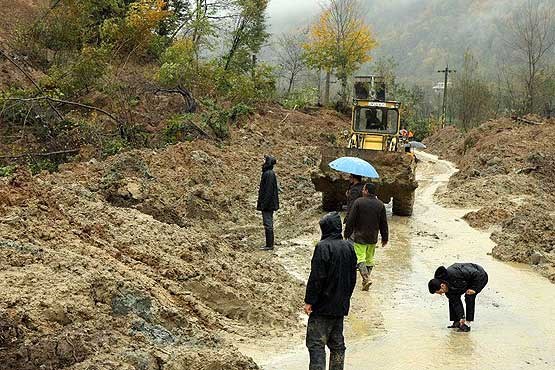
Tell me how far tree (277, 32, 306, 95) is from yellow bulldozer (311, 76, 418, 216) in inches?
1121

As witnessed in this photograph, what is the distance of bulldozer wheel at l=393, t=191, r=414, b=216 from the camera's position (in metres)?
15.0

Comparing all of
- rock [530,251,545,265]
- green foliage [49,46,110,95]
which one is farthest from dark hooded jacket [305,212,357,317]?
green foliage [49,46,110,95]

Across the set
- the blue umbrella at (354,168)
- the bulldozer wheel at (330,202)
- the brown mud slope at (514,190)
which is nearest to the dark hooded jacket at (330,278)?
the blue umbrella at (354,168)

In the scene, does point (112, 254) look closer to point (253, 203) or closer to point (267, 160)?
point (267, 160)

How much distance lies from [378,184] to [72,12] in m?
16.6

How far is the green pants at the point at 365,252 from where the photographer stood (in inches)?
345

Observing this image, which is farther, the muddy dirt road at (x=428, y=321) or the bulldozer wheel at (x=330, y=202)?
the bulldozer wheel at (x=330, y=202)

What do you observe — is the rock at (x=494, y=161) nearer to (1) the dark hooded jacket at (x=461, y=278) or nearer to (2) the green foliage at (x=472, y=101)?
(1) the dark hooded jacket at (x=461, y=278)

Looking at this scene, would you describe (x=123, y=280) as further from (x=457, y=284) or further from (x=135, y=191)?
(x=135, y=191)

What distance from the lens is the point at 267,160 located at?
1134cm

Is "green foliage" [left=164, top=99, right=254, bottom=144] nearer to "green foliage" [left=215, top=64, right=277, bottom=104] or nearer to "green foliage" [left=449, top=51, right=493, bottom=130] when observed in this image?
"green foliage" [left=215, top=64, right=277, bottom=104]

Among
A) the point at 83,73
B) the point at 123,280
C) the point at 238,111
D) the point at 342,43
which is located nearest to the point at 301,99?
the point at 342,43

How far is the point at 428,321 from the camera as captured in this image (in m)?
7.84

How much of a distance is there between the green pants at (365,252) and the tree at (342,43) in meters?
35.0
